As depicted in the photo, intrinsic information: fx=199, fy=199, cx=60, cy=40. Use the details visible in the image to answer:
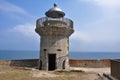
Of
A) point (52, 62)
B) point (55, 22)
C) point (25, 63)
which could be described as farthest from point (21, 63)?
point (55, 22)

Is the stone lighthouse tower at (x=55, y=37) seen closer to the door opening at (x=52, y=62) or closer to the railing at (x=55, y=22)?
the railing at (x=55, y=22)

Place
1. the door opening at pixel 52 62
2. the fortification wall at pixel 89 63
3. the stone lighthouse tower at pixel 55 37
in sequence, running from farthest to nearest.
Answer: the fortification wall at pixel 89 63 → the door opening at pixel 52 62 → the stone lighthouse tower at pixel 55 37

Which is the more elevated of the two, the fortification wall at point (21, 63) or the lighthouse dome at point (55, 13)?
the lighthouse dome at point (55, 13)

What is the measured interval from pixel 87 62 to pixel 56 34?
6728 mm

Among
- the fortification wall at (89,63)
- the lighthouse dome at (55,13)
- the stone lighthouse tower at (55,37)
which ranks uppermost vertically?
the lighthouse dome at (55,13)

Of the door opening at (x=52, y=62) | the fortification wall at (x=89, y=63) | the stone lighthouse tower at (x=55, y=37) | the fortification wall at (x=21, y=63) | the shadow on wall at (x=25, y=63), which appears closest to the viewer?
the stone lighthouse tower at (x=55, y=37)

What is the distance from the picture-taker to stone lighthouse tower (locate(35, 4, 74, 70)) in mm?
22094

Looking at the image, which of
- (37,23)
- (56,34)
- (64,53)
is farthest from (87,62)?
(37,23)

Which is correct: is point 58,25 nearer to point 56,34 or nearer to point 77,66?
point 56,34

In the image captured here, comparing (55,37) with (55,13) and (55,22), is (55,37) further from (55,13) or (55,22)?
(55,13)

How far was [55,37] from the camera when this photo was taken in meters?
22.3

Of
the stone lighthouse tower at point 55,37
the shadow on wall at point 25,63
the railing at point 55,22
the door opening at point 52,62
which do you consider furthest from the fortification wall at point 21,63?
the railing at point 55,22

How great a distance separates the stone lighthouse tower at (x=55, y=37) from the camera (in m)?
22.1

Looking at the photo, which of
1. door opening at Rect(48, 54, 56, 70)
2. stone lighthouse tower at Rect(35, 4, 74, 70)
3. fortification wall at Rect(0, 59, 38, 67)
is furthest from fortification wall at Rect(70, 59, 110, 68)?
fortification wall at Rect(0, 59, 38, 67)
